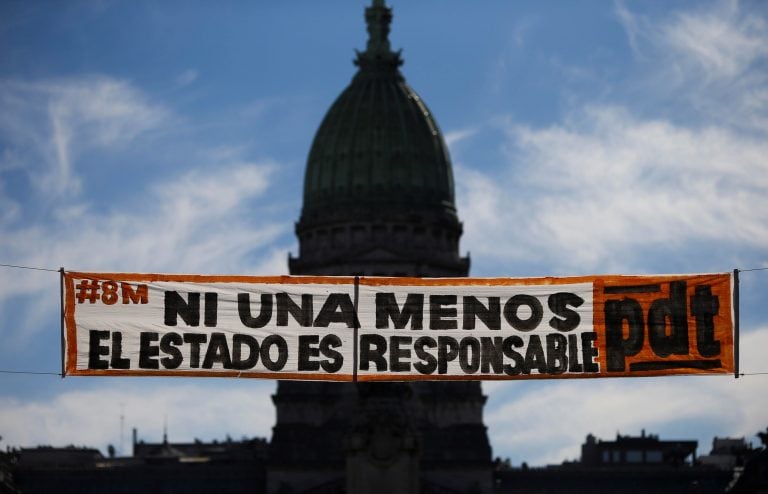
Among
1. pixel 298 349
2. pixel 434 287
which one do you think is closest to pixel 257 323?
pixel 298 349

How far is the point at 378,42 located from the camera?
194m

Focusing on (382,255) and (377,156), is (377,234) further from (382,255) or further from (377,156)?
(377,156)

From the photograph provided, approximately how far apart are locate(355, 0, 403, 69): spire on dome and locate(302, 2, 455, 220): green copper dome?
101 inches

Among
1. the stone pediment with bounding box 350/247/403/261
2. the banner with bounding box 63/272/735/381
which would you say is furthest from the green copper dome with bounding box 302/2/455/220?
the banner with bounding box 63/272/735/381

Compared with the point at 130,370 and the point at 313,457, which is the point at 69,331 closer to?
the point at 130,370

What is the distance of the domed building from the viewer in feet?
542

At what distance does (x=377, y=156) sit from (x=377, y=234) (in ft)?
27.6

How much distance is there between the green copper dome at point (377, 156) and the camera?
7254 inches

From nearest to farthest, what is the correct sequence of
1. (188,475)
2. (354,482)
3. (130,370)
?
(130,370) → (354,482) → (188,475)

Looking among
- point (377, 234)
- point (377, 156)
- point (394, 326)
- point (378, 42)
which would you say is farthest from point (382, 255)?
point (394, 326)

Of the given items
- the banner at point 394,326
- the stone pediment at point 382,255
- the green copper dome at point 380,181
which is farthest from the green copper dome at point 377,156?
the banner at point 394,326

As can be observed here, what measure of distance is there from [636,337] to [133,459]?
562 ft

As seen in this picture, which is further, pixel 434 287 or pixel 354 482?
pixel 354 482

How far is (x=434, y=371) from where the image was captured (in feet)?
74.7
